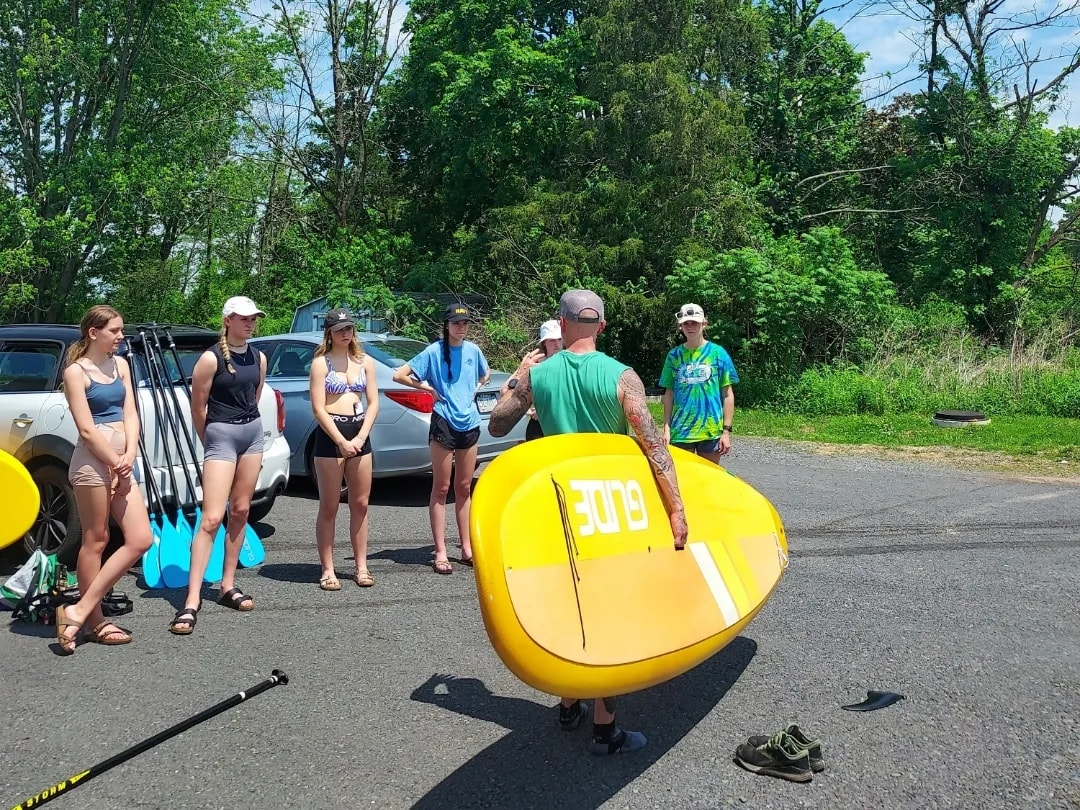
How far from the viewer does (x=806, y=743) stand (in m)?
3.56

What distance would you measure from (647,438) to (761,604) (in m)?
1.04

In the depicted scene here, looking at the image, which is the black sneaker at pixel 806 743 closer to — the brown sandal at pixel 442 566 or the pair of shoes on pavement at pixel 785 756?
the pair of shoes on pavement at pixel 785 756

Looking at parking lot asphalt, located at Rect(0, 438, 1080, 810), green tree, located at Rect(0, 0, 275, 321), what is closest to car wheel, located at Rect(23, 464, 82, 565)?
parking lot asphalt, located at Rect(0, 438, 1080, 810)

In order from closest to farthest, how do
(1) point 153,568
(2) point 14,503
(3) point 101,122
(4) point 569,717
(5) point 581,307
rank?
1. (5) point 581,307
2. (4) point 569,717
3. (2) point 14,503
4. (1) point 153,568
5. (3) point 101,122

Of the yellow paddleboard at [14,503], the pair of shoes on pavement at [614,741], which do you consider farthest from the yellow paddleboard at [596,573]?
the yellow paddleboard at [14,503]

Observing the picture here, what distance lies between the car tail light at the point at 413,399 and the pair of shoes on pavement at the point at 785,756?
5291 millimetres

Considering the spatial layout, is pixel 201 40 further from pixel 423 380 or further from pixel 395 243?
pixel 423 380

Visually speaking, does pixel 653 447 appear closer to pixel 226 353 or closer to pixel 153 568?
pixel 226 353

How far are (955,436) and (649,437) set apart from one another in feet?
36.0

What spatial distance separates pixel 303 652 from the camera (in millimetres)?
4816

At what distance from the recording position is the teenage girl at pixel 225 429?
5.22 meters

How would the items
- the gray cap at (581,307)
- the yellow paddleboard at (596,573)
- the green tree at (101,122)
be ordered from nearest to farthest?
the yellow paddleboard at (596,573)
the gray cap at (581,307)
the green tree at (101,122)

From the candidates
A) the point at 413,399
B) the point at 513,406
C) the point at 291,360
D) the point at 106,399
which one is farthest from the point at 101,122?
the point at 513,406

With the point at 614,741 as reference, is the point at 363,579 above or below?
below
